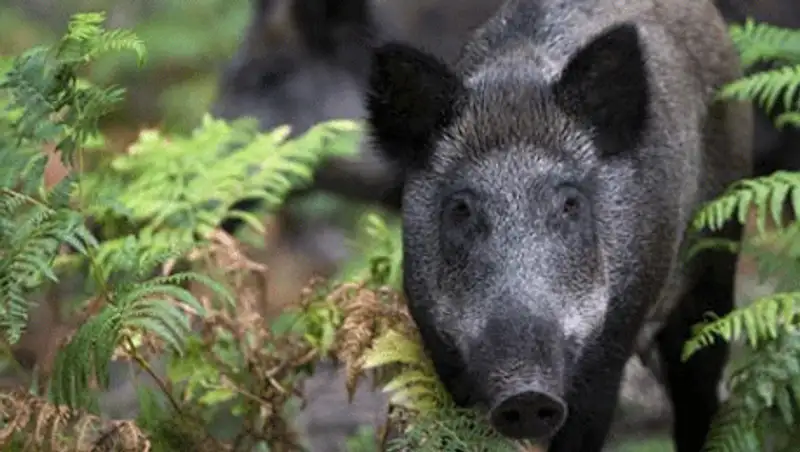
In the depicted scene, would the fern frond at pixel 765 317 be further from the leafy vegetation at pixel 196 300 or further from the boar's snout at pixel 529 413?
the boar's snout at pixel 529 413

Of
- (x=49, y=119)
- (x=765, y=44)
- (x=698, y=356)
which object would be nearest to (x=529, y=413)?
(x=49, y=119)

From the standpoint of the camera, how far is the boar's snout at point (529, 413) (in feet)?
11.9

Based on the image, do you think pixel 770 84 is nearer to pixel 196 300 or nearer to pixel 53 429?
pixel 196 300

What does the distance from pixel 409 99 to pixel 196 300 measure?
86 cm

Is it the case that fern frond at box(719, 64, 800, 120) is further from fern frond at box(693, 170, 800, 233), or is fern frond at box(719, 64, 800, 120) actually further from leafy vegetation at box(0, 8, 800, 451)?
fern frond at box(693, 170, 800, 233)

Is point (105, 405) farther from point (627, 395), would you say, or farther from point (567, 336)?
point (567, 336)

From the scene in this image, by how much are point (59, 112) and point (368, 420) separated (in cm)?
254

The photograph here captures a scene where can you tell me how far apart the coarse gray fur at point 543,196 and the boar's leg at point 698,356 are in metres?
0.50

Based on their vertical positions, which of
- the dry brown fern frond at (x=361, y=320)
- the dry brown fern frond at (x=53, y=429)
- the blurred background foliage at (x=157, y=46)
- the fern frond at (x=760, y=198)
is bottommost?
the dry brown fern frond at (x=53, y=429)

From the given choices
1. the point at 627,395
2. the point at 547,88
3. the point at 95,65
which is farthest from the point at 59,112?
the point at 95,65

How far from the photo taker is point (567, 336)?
13.0 feet

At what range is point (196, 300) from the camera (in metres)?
4.12

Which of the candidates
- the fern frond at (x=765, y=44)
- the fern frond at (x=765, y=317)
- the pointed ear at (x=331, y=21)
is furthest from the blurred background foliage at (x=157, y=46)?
the fern frond at (x=765, y=317)

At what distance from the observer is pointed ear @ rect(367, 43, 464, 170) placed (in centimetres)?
433
